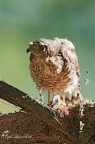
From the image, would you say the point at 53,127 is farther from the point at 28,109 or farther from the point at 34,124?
the point at 28,109

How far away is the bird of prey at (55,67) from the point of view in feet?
17.6

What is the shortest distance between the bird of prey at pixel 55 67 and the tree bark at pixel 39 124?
1.17 meters

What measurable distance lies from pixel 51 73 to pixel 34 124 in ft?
5.29

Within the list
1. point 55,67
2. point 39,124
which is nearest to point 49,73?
point 55,67

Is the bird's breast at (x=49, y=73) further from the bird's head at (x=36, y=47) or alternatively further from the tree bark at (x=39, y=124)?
the tree bark at (x=39, y=124)

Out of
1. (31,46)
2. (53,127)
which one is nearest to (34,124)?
(53,127)

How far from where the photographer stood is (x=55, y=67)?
550 centimetres

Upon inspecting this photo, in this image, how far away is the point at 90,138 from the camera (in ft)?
12.2

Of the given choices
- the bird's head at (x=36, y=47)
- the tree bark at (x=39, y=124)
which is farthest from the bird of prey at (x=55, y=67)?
the tree bark at (x=39, y=124)

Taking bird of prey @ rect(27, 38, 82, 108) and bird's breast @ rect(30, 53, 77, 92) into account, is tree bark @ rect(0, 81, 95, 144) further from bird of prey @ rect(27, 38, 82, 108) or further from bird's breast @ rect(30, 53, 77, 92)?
bird's breast @ rect(30, 53, 77, 92)

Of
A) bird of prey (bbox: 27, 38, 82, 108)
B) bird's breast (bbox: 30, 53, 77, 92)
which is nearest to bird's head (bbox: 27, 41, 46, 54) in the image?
bird of prey (bbox: 27, 38, 82, 108)

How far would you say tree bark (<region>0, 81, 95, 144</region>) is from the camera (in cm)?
339

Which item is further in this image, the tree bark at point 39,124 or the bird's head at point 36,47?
the bird's head at point 36,47

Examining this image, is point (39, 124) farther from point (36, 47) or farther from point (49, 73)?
point (49, 73)
